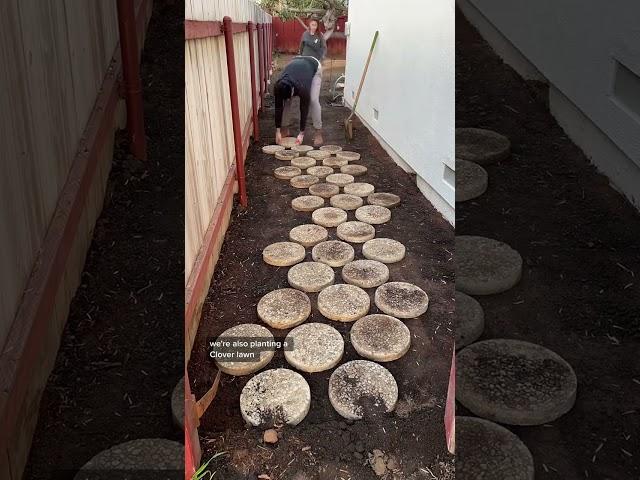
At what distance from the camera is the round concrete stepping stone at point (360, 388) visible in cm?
143

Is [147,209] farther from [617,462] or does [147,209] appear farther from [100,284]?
[617,462]

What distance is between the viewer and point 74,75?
0.50 metres

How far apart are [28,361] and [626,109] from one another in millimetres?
643

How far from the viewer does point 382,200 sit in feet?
5.45

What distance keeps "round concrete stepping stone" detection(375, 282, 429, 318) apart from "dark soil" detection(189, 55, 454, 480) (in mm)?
25

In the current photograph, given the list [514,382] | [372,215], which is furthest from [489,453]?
[372,215]

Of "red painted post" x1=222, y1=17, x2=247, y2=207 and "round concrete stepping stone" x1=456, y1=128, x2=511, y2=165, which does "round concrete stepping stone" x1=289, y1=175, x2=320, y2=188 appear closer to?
"red painted post" x1=222, y1=17, x2=247, y2=207

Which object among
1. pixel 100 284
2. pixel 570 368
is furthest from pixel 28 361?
pixel 570 368

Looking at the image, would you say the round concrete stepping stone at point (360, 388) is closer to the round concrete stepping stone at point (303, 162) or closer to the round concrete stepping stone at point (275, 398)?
the round concrete stepping stone at point (275, 398)

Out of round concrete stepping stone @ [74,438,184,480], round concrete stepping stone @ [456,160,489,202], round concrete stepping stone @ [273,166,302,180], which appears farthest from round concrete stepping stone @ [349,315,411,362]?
round concrete stepping stone @ [74,438,184,480]

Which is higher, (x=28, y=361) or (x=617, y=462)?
(x=28, y=361)

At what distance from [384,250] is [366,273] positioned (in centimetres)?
9

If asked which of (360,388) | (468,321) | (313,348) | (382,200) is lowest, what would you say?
(360,388)

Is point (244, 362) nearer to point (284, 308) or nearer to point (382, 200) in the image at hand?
point (284, 308)
